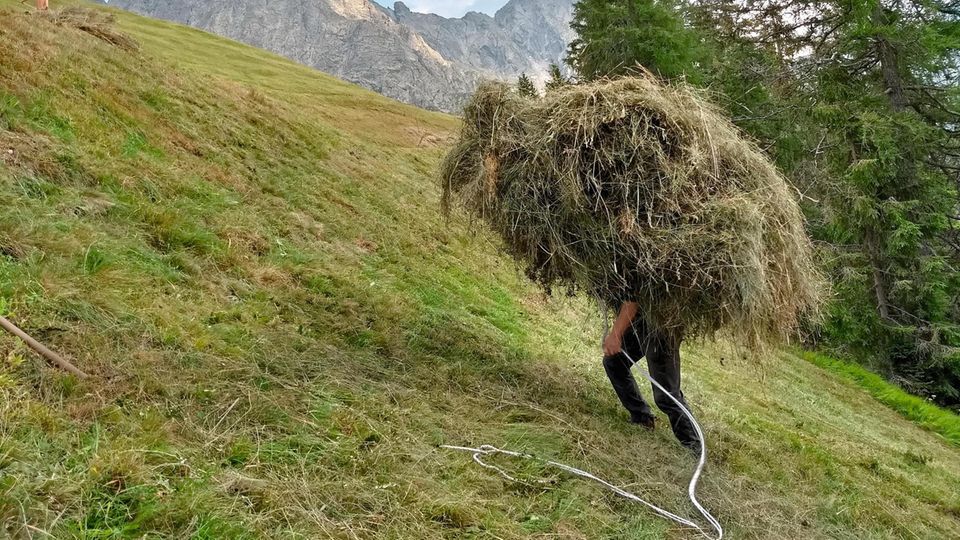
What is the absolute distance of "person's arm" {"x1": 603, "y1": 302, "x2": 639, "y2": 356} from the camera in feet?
15.8

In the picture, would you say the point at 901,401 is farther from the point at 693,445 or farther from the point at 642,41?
the point at 642,41

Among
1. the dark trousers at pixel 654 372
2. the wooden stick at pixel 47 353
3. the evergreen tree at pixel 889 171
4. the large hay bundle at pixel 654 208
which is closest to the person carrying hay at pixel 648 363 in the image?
the dark trousers at pixel 654 372

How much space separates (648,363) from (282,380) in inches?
128

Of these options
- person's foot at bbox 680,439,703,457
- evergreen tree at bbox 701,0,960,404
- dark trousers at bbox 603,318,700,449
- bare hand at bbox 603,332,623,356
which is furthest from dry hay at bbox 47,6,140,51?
evergreen tree at bbox 701,0,960,404

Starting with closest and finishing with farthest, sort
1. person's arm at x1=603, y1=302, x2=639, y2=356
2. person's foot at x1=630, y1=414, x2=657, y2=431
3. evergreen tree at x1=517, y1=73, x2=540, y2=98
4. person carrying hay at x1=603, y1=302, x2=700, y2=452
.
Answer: person's arm at x1=603, y1=302, x2=639, y2=356, person carrying hay at x1=603, y1=302, x2=700, y2=452, evergreen tree at x1=517, y1=73, x2=540, y2=98, person's foot at x1=630, y1=414, x2=657, y2=431

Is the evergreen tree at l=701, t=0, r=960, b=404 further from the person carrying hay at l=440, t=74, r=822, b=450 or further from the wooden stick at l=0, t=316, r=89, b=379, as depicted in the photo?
the wooden stick at l=0, t=316, r=89, b=379

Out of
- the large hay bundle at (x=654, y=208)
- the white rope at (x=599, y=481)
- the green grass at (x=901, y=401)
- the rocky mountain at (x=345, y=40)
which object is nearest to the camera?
the white rope at (x=599, y=481)

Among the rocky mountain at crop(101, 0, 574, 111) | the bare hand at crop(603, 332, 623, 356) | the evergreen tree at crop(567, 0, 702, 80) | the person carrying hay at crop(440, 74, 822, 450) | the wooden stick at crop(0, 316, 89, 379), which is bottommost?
the wooden stick at crop(0, 316, 89, 379)

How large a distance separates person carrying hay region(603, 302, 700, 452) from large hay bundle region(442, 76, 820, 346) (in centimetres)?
24

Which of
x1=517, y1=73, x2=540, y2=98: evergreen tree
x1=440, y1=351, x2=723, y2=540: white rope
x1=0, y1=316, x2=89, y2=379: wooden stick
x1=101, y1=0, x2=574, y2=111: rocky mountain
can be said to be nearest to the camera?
x1=0, y1=316, x2=89, y2=379: wooden stick

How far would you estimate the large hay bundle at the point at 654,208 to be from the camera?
13.7ft

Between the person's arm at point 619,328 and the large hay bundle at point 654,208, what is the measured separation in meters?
0.10

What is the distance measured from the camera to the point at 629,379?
5.61 m

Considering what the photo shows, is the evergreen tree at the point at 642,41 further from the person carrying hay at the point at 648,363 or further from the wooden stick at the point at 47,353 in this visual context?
the wooden stick at the point at 47,353
